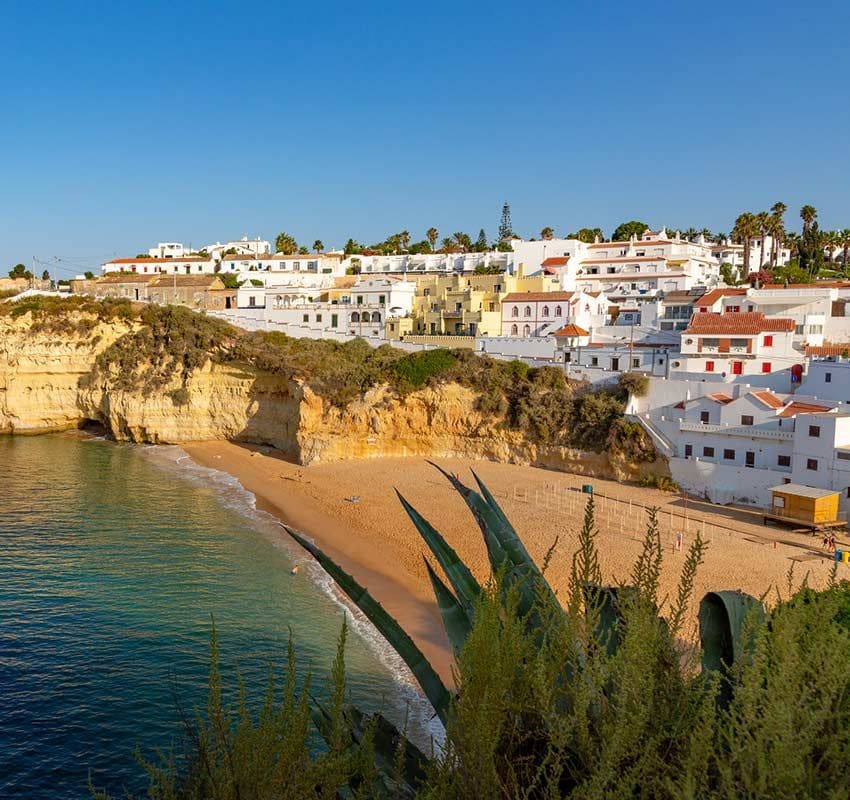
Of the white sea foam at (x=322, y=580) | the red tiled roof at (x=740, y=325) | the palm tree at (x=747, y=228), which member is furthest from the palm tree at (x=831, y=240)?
the white sea foam at (x=322, y=580)

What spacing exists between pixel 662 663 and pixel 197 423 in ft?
141

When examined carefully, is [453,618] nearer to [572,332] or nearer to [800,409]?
[800,409]

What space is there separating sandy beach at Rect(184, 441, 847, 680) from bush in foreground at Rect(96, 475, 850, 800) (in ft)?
40.7

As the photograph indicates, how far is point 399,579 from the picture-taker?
74.6ft

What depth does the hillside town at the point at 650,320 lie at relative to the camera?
2889 cm

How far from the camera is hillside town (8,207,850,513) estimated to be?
2889 cm

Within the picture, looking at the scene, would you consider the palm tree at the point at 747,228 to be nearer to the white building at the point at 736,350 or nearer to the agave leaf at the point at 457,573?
the white building at the point at 736,350

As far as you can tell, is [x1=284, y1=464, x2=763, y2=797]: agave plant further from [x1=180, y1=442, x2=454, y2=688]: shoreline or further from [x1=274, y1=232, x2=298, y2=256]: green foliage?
[x1=274, y1=232, x2=298, y2=256]: green foliage

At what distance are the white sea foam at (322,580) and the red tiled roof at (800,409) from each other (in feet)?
60.8

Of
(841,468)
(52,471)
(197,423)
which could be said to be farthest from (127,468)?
(841,468)

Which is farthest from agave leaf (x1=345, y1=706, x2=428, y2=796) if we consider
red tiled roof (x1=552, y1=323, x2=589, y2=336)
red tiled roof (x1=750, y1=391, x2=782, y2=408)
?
red tiled roof (x1=552, y1=323, x2=589, y2=336)

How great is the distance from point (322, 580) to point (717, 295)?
111 feet

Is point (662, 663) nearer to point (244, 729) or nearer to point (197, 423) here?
point (244, 729)

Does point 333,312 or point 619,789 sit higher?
point 333,312
